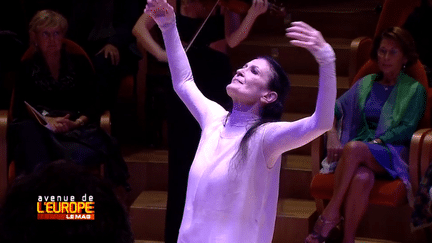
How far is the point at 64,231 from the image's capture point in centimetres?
126

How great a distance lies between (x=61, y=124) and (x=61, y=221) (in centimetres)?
325

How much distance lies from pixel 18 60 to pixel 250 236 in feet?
9.27

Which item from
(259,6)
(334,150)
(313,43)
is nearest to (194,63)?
(259,6)

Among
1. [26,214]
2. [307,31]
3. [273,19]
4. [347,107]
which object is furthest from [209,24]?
[26,214]

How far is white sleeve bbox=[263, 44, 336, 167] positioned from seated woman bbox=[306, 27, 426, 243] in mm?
1674

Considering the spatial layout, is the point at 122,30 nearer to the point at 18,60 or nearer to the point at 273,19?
the point at 18,60

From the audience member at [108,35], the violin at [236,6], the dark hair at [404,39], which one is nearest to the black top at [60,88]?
the audience member at [108,35]

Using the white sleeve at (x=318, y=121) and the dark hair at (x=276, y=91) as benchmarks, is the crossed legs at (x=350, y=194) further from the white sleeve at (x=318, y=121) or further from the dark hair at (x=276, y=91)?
the white sleeve at (x=318, y=121)

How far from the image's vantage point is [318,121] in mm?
2336

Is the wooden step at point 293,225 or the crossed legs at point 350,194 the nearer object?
the crossed legs at point 350,194

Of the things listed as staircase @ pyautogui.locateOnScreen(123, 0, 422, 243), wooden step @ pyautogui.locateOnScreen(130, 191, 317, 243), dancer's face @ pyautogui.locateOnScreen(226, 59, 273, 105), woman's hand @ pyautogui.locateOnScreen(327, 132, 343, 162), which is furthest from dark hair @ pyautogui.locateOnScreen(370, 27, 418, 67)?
dancer's face @ pyautogui.locateOnScreen(226, 59, 273, 105)

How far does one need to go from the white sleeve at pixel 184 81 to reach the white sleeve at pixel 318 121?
29 centimetres

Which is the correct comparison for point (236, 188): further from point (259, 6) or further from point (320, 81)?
point (259, 6)

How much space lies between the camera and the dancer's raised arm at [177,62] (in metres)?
2.70
